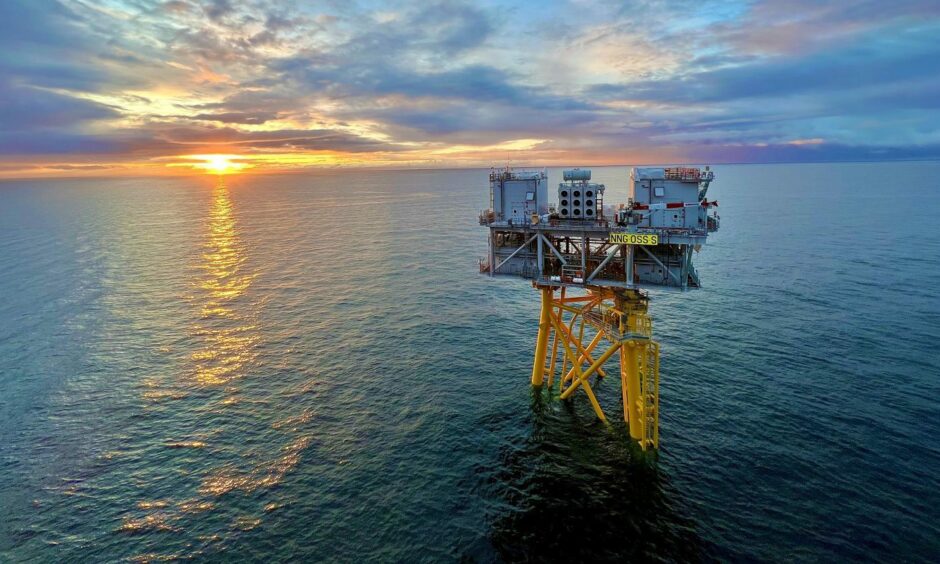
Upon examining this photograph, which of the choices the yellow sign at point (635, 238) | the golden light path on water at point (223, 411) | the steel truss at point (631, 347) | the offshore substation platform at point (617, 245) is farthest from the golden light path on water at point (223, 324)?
the yellow sign at point (635, 238)

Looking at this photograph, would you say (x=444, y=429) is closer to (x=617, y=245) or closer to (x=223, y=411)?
(x=223, y=411)

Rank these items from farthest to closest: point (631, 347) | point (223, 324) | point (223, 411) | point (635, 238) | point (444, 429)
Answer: point (223, 324)
point (223, 411)
point (444, 429)
point (631, 347)
point (635, 238)

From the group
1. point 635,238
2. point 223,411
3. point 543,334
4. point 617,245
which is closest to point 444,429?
point 543,334

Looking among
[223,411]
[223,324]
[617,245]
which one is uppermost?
[617,245]

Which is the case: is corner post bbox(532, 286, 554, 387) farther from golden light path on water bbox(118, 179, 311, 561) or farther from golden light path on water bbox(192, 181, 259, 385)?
golden light path on water bbox(192, 181, 259, 385)

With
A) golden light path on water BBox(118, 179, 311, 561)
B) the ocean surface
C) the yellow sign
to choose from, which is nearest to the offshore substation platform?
the yellow sign

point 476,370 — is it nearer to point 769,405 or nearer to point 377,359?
point 377,359
